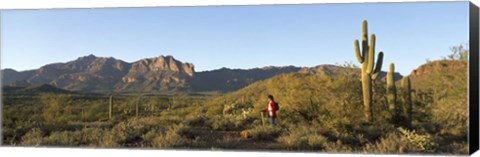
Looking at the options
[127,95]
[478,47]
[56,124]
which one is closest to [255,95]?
[127,95]

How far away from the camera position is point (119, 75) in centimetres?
2062

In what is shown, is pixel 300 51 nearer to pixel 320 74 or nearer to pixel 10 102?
pixel 320 74

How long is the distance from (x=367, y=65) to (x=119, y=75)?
668 cm

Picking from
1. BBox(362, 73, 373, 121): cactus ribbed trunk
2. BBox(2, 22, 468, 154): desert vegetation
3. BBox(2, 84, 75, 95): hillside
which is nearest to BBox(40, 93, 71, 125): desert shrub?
BBox(2, 22, 468, 154): desert vegetation

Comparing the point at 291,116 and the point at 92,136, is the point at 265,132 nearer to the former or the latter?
the point at 291,116

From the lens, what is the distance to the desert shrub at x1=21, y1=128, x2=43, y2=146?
19094mm

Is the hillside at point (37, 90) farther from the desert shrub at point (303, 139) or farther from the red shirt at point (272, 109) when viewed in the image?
the desert shrub at point (303, 139)

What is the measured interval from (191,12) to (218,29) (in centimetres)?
81

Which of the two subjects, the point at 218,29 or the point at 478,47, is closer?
the point at 478,47

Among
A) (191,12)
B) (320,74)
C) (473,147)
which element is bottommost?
(473,147)

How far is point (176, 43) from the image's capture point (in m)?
19.3

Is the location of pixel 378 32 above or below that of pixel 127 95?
above

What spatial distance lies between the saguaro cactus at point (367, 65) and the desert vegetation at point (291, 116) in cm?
2

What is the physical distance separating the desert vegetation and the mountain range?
0.88 ft
